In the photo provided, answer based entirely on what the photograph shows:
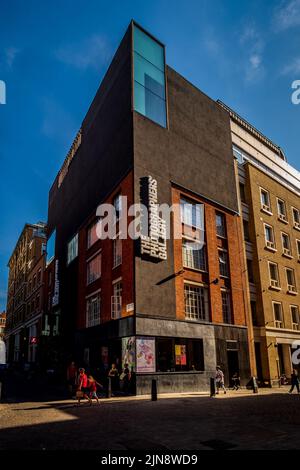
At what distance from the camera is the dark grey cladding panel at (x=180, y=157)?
73.7ft

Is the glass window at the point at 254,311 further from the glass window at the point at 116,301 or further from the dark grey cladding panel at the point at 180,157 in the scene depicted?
the glass window at the point at 116,301

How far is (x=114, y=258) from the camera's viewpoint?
2641 cm

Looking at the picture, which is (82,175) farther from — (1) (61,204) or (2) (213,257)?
(2) (213,257)

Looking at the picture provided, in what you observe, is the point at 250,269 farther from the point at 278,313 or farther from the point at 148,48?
the point at 148,48

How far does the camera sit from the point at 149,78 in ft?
89.5

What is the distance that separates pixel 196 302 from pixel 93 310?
28.8 ft

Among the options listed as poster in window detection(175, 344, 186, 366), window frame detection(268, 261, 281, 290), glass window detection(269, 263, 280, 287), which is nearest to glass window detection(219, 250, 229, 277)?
window frame detection(268, 261, 281, 290)

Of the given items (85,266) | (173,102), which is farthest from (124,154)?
(85,266)

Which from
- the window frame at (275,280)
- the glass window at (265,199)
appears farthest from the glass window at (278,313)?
the glass window at (265,199)

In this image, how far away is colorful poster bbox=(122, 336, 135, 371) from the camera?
20.4m

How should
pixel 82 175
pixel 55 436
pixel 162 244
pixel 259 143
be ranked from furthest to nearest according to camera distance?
pixel 259 143 → pixel 82 175 → pixel 162 244 → pixel 55 436

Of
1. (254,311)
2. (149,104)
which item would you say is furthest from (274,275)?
(149,104)

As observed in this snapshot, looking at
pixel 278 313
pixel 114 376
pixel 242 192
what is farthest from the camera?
pixel 242 192
